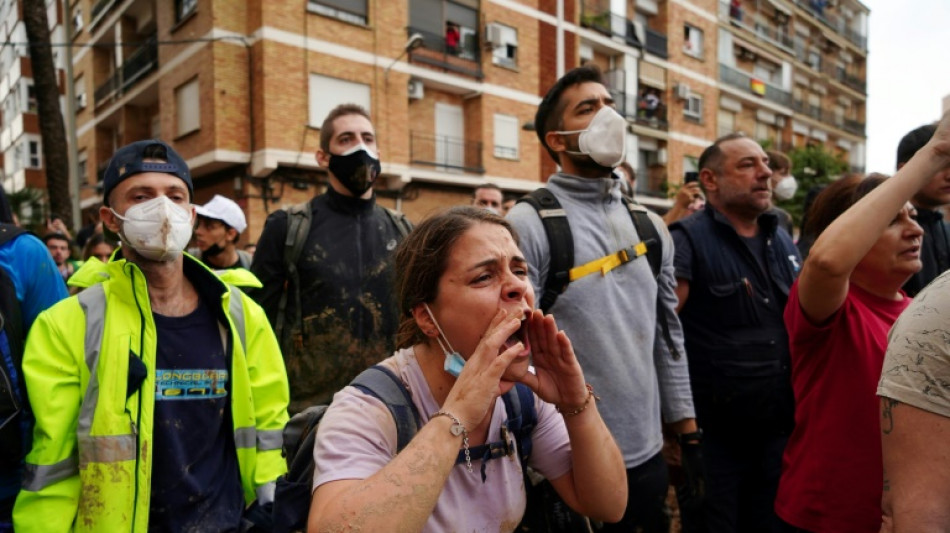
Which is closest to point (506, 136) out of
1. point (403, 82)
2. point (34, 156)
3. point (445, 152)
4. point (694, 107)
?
point (445, 152)

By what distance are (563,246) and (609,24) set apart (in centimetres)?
2352

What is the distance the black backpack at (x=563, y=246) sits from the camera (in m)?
2.62

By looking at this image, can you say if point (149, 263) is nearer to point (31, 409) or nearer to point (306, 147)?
point (31, 409)

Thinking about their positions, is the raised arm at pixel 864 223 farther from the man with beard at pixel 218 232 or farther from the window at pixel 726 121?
the window at pixel 726 121

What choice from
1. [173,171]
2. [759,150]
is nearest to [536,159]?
[759,150]

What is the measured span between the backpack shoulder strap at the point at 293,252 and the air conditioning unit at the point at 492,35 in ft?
57.7

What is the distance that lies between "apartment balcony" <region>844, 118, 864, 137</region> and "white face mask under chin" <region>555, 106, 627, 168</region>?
4188cm

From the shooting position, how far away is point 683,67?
88.1 feet

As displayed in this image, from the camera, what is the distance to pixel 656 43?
25.9 m

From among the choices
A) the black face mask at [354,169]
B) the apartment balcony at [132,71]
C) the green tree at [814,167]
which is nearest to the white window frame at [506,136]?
the green tree at [814,167]

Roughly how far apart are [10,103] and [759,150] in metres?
39.2

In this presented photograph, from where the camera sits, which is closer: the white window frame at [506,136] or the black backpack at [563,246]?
the black backpack at [563,246]

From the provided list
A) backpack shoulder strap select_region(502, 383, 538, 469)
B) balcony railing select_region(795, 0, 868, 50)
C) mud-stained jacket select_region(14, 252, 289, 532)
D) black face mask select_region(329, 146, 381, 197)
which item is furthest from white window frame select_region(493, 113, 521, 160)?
balcony railing select_region(795, 0, 868, 50)

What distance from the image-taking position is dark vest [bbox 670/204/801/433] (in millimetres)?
3289
